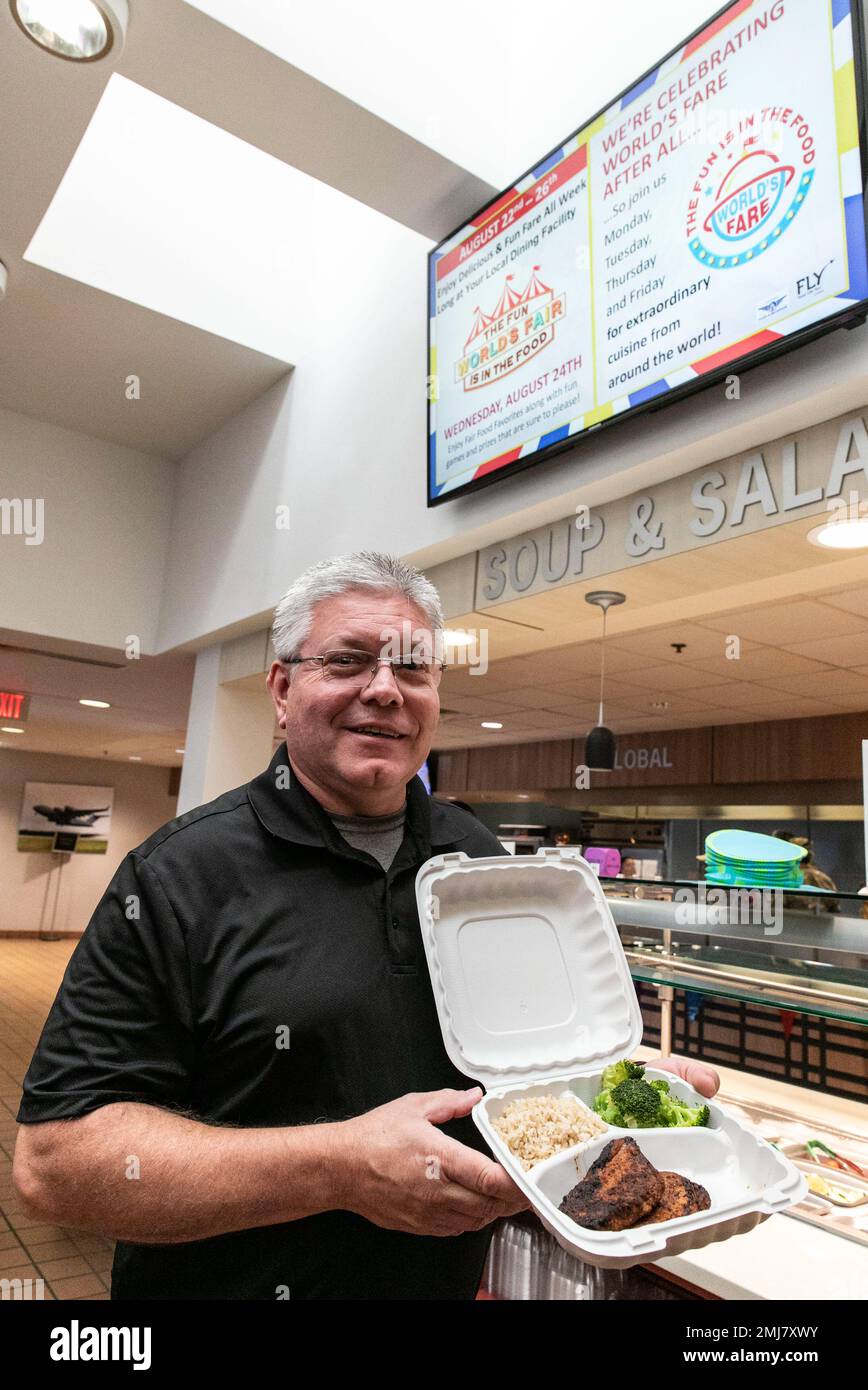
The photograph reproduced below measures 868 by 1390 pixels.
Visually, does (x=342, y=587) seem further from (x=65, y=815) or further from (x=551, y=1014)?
(x=65, y=815)

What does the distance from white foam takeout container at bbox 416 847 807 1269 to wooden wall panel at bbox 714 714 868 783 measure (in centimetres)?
499

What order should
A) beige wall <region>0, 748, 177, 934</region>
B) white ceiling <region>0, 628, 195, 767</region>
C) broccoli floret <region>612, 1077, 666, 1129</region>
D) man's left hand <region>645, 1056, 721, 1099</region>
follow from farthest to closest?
1. beige wall <region>0, 748, 177, 934</region>
2. white ceiling <region>0, 628, 195, 767</region>
3. man's left hand <region>645, 1056, 721, 1099</region>
4. broccoli floret <region>612, 1077, 666, 1129</region>

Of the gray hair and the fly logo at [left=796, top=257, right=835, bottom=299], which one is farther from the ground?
the fly logo at [left=796, top=257, right=835, bottom=299]

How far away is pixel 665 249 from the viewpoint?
2070mm

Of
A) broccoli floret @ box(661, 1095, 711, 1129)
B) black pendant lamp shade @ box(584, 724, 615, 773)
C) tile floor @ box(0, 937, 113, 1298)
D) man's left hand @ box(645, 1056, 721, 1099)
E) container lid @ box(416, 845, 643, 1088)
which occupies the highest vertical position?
black pendant lamp shade @ box(584, 724, 615, 773)

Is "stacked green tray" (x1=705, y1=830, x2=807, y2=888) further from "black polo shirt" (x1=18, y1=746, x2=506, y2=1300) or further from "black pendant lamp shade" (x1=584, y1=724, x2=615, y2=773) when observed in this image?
"black polo shirt" (x1=18, y1=746, x2=506, y2=1300)

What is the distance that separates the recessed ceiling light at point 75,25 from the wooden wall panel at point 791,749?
17.5 feet

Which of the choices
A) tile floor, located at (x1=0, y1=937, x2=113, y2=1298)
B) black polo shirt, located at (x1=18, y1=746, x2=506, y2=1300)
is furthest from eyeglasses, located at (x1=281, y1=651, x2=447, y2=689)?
tile floor, located at (x1=0, y1=937, x2=113, y2=1298)

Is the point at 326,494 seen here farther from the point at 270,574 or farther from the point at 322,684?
the point at 322,684

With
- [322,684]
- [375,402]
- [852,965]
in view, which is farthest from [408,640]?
[375,402]

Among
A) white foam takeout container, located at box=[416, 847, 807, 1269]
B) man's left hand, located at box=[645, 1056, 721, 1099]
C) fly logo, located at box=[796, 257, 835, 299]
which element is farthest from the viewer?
fly logo, located at box=[796, 257, 835, 299]

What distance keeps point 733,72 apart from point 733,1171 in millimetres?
2186

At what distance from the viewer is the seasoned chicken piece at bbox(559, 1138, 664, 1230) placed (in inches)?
34.8

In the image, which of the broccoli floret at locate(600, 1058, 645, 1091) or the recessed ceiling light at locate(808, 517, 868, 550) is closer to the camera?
the broccoli floret at locate(600, 1058, 645, 1091)
